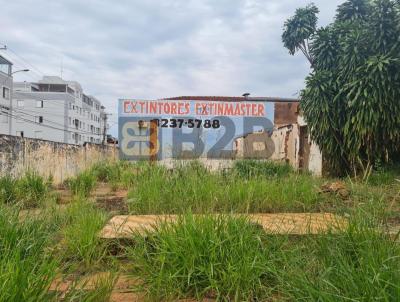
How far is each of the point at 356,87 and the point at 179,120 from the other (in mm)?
10096

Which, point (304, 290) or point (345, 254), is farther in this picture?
point (345, 254)

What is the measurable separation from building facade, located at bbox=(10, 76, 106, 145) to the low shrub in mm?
41872

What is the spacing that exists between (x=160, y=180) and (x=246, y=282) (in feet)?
7.71

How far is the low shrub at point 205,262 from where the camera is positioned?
1.90 m

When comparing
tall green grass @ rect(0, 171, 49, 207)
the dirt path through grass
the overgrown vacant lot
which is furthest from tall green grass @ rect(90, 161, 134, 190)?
the overgrown vacant lot

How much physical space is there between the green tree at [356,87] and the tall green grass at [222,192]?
9.50 feet

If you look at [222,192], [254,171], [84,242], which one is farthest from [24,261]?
[254,171]

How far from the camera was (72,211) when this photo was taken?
10.5ft

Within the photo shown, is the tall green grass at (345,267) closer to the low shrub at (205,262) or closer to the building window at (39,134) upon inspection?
the low shrub at (205,262)

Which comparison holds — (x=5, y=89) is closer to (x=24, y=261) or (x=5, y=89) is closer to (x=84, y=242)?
(x=84, y=242)

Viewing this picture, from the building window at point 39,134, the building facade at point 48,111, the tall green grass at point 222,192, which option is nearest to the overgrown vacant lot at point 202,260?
the tall green grass at point 222,192

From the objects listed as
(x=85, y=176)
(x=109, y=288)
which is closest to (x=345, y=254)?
(x=109, y=288)

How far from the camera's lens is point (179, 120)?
16344 mm

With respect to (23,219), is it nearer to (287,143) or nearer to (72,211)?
(72,211)
